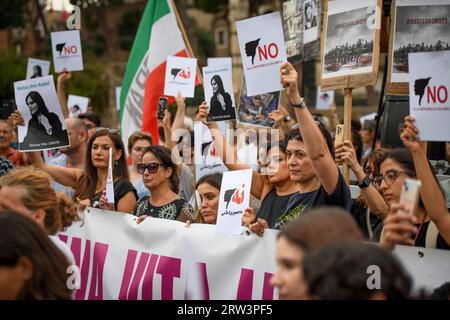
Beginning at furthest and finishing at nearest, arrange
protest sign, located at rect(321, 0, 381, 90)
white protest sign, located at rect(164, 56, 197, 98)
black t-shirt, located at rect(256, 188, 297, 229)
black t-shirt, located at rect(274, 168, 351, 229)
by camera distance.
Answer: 1. white protest sign, located at rect(164, 56, 197, 98)
2. protest sign, located at rect(321, 0, 381, 90)
3. black t-shirt, located at rect(256, 188, 297, 229)
4. black t-shirt, located at rect(274, 168, 351, 229)

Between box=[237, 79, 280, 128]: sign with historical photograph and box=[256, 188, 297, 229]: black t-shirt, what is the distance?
1972 millimetres

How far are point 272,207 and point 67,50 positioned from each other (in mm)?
4582

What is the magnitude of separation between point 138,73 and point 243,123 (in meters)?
2.34

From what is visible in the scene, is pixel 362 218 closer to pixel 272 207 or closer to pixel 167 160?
pixel 272 207

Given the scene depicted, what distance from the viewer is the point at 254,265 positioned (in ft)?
16.0

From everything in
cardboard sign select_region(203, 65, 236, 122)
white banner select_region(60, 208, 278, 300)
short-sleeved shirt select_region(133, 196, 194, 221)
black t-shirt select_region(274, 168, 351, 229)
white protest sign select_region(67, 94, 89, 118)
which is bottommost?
white banner select_region(60, 208, 278, 300)

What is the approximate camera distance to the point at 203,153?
7.44 meters

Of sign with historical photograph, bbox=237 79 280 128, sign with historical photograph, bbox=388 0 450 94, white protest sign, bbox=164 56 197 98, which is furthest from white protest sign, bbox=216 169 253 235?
white protest sign, bbox=164 56 197 98

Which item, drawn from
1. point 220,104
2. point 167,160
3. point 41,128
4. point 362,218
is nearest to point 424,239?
point 362,218

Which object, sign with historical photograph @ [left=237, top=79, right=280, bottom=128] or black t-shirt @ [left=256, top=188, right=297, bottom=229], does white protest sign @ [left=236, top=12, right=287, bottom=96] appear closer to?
black t-shirt @ [left=256, top=188, right=297, bottom=229]

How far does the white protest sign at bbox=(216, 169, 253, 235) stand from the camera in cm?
487

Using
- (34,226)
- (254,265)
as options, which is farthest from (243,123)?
(34,226)

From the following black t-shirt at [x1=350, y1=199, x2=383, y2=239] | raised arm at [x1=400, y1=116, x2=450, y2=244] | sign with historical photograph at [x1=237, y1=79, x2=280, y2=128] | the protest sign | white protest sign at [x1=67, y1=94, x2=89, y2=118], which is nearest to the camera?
raised arm at [x1=400, y1=116, x2=450, y2=244]

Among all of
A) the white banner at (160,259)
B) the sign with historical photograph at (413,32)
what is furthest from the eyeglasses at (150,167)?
the sign with historical photograph at (413,32)
